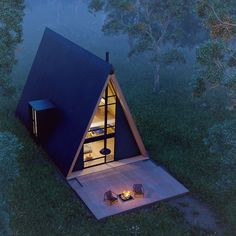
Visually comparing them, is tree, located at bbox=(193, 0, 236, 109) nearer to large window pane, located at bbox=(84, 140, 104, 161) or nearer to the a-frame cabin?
the a-frame cabin

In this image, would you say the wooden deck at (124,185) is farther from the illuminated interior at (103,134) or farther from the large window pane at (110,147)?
the illuminated interior at (103,134)

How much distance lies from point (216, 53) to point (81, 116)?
7.17 m

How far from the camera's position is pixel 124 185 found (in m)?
18.2

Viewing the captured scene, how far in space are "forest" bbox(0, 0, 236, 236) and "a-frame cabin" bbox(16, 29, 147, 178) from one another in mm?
1285

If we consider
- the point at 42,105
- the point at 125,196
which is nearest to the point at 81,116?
the point at 42,105

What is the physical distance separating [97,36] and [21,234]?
158 feet

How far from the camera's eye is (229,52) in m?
17.1

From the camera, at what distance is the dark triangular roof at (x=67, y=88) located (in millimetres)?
18150

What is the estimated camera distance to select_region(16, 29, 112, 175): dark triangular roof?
59.5ft

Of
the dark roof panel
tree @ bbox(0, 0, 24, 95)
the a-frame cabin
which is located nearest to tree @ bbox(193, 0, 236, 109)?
the a-frame cabin

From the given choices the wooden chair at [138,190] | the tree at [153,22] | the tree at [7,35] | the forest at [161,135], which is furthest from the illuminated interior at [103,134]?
the tree at [153,22]

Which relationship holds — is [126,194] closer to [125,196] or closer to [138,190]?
[125,196]

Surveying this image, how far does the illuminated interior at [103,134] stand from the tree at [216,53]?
4274 mm

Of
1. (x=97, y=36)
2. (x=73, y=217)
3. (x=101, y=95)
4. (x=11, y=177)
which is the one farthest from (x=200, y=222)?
(x=97, y=36)
